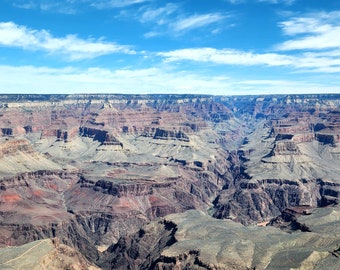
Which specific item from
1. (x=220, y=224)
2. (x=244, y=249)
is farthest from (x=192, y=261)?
(x=220, y=224)

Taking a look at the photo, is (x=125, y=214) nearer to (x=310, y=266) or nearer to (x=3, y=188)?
(x=3, y=188)

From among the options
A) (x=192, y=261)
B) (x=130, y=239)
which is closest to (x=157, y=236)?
(x=130, y=239)

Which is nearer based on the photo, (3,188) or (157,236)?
(157,236)

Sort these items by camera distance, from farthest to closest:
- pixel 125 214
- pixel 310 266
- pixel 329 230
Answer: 1. pixel 125 214
2. pixel 329 230
3. pixel 310 266

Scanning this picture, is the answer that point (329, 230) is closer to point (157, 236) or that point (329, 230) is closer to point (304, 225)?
point (304, 225)

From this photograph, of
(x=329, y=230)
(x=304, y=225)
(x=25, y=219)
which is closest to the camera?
(x=329, y=230)

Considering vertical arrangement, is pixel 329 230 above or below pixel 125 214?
above

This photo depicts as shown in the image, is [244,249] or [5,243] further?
[5,243]

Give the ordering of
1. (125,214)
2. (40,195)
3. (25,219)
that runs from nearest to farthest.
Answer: (25,219)
(125,214)
(40,195)

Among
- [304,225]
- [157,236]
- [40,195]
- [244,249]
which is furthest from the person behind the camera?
[40,195]
